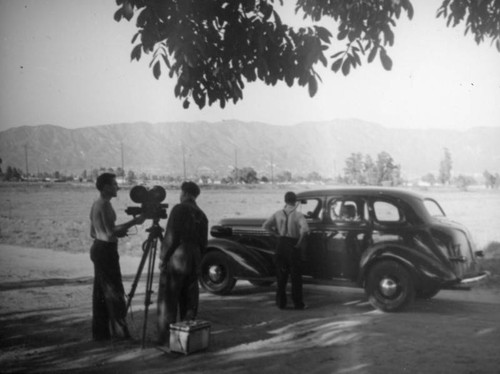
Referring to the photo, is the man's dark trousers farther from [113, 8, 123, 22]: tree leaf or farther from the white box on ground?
[113, 8, 123, 22]: tree leaf

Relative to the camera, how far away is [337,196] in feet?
26.2

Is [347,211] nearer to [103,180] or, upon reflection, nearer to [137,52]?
[103,180]

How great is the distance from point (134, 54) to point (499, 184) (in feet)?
325

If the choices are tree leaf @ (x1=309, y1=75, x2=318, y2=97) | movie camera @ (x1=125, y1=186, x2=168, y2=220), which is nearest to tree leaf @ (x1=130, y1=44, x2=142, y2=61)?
movie camera @ (x1=125, y1=186, x2=168, y2=220)

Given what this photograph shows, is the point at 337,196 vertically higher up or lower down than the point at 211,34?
lower down

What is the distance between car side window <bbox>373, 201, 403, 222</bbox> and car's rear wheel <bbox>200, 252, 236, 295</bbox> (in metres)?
2.66

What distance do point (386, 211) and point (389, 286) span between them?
1.15 m

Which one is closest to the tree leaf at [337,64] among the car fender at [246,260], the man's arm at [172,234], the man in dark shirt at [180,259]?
the man in dark shirt at [180,259]

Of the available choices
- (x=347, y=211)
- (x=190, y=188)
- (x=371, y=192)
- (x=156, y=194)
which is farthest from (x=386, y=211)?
(x=156, y=194)

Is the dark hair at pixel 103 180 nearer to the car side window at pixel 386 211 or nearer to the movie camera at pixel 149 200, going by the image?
the movie camera at pixel 149 200

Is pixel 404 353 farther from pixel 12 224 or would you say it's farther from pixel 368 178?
pixel 368 178

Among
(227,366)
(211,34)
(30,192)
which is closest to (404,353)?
(227,366)

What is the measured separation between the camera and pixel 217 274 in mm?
8758

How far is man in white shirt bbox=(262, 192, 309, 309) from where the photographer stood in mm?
7445
